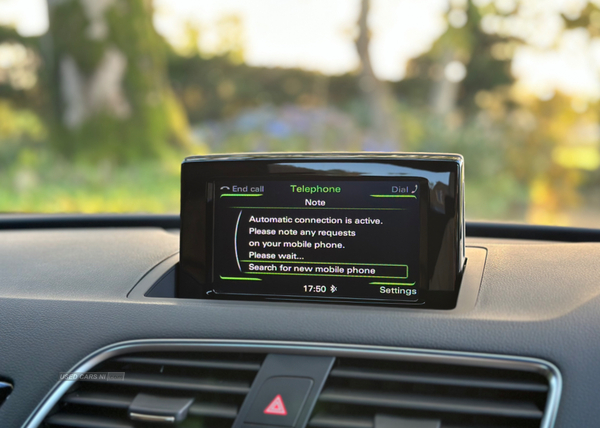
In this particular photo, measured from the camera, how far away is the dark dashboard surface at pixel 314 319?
1550 mm

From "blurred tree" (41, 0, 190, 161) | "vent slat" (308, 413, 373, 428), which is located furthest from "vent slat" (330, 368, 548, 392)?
"blurred tree" (41, 0, 190, 161)

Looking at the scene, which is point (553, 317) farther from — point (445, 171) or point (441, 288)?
point (445, 171)

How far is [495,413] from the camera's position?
149 centimetres

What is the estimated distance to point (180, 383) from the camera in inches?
65.6

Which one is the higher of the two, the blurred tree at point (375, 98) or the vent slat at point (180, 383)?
the blurred tree at point (375, 98)

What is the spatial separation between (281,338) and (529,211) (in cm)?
958

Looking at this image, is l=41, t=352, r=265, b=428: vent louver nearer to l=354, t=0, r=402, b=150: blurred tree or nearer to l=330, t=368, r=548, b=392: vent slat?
l=330, t=368, r=548, b=392: vent slat

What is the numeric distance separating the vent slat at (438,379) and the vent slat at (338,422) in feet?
0.34

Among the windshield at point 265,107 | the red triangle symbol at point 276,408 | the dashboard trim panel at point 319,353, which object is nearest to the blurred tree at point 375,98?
the windshield at point 265,107

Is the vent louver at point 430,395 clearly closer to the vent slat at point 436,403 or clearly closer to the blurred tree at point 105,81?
the vent slat at point 436,403

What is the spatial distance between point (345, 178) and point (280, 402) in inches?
26.2

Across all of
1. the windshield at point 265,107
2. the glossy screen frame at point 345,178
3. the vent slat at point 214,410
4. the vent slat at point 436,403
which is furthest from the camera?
the windshield at point 265,107

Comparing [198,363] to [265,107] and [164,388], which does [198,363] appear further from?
[265,107]

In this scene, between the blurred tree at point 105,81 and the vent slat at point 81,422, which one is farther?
the blurred tree at point 105,81
